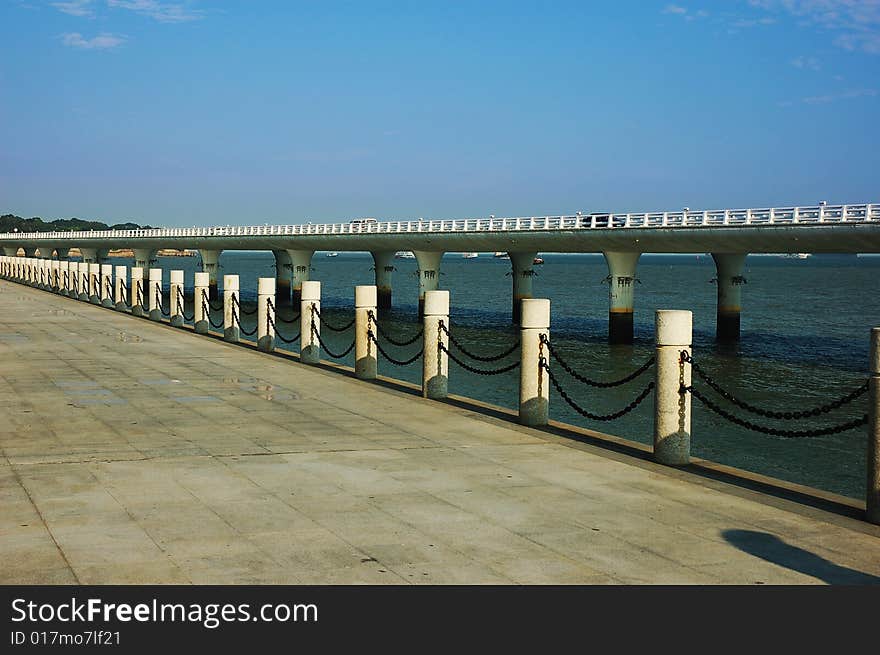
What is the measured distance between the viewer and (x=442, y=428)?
13031 millimetres

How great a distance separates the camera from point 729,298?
57719 millimetres

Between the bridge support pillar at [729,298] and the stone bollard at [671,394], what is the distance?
151 feet

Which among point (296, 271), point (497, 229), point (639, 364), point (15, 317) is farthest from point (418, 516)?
point (296, 271)

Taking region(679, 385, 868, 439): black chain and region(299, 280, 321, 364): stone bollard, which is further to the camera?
region(299, 280, 321, 364): stone bollard

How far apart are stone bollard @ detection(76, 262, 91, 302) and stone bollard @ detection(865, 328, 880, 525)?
42.4 meters

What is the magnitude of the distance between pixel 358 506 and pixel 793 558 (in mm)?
3536

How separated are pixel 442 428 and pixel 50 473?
4.97 m

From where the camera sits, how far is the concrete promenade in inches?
276

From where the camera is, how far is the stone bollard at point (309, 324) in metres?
20.9

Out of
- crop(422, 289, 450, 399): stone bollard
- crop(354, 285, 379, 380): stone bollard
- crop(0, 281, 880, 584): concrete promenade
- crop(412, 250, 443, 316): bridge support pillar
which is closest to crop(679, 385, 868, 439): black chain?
crop(0, 281, 880, 584): concrete promenade

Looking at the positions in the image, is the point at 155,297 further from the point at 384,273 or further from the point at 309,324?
the point at 384,273

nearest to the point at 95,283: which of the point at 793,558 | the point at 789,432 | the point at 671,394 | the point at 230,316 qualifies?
the point at 230,316

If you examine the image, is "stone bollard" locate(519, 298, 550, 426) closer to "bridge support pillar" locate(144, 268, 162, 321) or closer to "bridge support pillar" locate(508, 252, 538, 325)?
"bridge support pillar" locate(144, 268, 162, 321)
